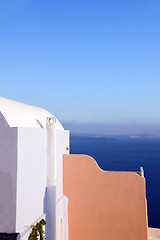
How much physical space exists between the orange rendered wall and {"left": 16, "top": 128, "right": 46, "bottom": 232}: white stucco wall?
2.79 metres

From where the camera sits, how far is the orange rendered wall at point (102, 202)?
1146cm

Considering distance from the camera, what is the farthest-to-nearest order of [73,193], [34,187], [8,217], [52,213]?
[73,193] → [52,213] → [34,187] → [8,217]

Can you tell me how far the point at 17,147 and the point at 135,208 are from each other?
7.34m

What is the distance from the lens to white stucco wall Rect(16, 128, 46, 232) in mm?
7566

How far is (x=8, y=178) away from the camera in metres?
7.43

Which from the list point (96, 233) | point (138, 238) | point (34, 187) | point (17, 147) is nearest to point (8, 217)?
point (34, 187)

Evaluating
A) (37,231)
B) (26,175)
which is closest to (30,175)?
(26,175)

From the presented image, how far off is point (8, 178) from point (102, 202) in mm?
6075

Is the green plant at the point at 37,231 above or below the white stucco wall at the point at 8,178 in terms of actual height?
below

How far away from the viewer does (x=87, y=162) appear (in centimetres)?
1196

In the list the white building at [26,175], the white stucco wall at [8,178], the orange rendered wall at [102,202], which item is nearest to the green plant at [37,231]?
the white building at [26,175]

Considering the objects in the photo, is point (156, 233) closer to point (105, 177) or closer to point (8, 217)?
point (105, 177)

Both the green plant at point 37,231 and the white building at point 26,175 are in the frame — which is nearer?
the white building at point 26,175

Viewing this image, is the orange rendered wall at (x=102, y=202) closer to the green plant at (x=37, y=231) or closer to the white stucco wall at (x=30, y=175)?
the white stucco wall at (x=30, y=175)
